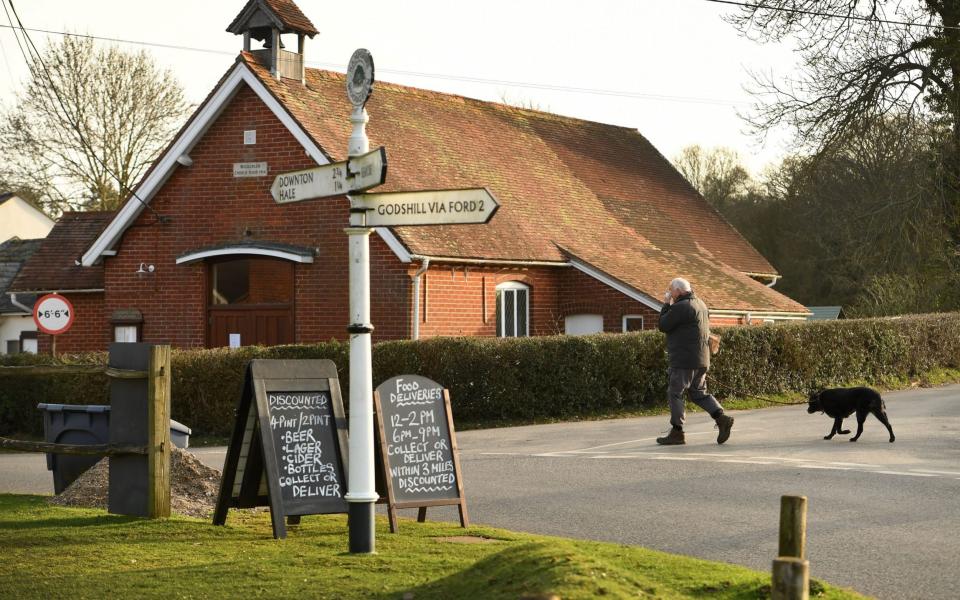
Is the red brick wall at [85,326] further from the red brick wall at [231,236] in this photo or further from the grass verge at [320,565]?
the grass verge at [320,565]

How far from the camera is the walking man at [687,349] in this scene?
52.3ft

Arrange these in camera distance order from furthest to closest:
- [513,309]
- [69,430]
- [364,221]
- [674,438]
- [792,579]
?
[513,309] → [674,438] → [69,430] → [364,221] → [792,579]

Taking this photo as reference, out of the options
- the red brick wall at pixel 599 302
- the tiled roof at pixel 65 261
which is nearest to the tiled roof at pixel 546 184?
the red brick wall at pixel 599 302

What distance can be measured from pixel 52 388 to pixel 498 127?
15.7m

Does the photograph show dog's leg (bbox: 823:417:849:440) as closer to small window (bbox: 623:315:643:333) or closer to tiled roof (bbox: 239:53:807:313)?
tiled roof (bbox: 239:53:807:313)

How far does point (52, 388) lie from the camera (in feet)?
76.5

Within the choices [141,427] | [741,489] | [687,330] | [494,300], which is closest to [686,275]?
[494,300]

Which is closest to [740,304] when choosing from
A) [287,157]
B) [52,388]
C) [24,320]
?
[287,157]

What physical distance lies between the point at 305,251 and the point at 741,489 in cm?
1597

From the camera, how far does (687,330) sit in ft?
52.4

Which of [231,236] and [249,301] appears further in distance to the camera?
[231,236]

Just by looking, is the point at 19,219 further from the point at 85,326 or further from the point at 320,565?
the point at 320,565

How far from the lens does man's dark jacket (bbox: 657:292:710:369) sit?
52.2 feet

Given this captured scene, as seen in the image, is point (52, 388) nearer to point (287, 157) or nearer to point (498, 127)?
point (287, 157)
